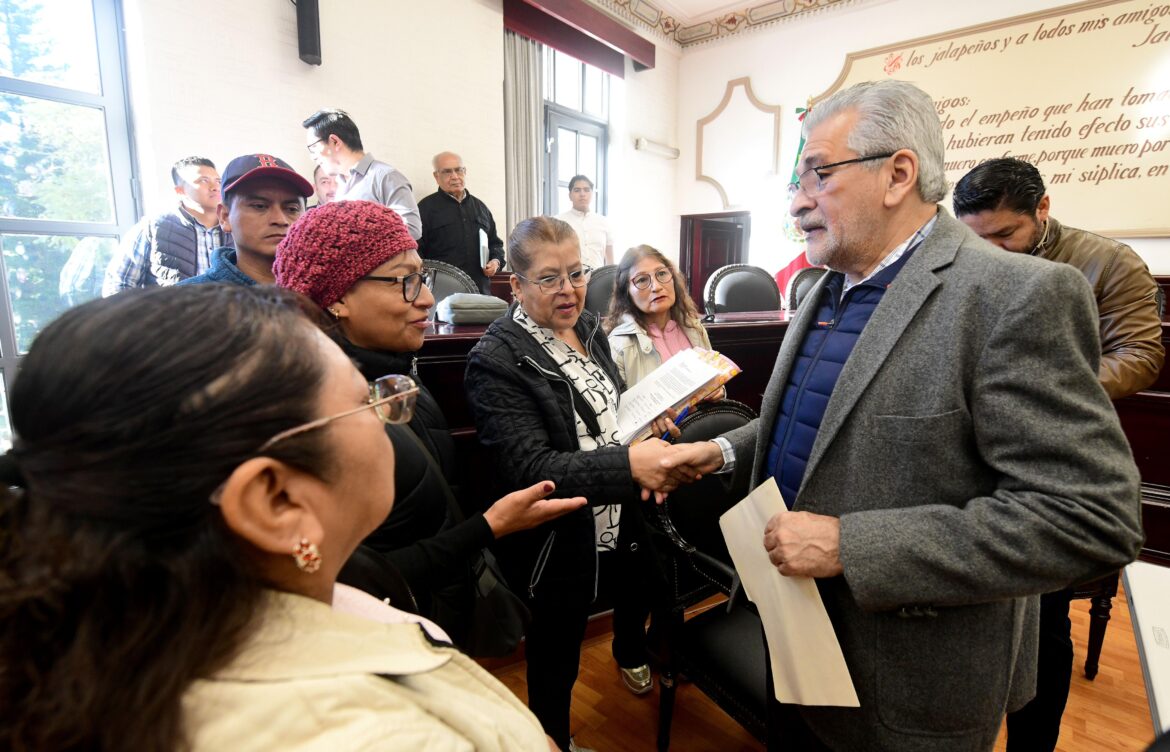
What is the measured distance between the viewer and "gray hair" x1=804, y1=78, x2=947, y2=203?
0.97 metres

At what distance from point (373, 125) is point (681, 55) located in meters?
5.00

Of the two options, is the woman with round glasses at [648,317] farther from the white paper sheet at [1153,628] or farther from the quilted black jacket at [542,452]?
the white paper sheet at [1153,628]

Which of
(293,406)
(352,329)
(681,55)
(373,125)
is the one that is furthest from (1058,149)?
(293,406)

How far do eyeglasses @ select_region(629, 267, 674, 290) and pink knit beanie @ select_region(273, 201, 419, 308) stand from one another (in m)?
1.52

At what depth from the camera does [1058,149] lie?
17.3 feet

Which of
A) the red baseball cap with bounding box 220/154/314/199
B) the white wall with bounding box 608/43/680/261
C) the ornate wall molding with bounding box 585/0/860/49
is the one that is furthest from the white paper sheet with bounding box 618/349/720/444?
the ornate wall molding with bounding box 585/0/860/49

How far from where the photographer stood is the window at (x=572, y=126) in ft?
21.4

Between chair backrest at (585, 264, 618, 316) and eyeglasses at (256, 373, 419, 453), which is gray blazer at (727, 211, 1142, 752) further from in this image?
chair backrest at (585, 264, 618, 316)

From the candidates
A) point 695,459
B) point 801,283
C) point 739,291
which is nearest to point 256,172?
point 695,459

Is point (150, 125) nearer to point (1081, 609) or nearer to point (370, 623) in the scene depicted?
point (370, 623)

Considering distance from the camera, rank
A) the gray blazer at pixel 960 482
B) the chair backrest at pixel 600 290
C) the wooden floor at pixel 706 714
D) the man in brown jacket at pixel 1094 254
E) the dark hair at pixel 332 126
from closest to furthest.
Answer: the gray blazer at pixel 960 482
the man in brown jacket at pixel 1094 254
the wooden floor at pixel 706 714
the chair backrest at pixel 600 290
the dark hair at pixel 332 126

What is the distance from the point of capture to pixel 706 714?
193cm

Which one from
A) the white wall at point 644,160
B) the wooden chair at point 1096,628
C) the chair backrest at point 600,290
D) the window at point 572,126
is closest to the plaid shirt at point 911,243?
the wooden chair at point 1096,628

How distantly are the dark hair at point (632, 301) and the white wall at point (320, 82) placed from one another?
302cm
